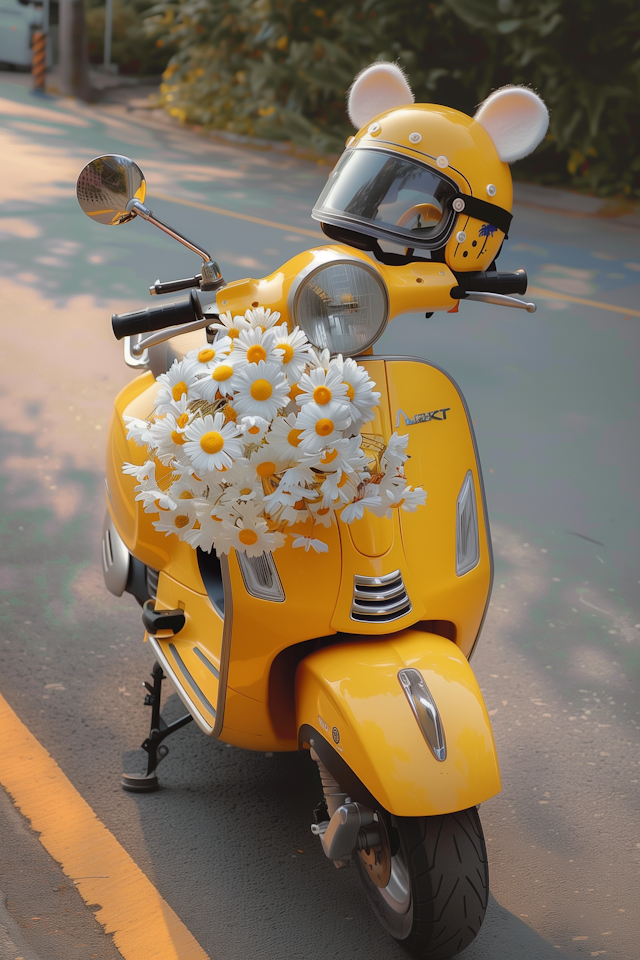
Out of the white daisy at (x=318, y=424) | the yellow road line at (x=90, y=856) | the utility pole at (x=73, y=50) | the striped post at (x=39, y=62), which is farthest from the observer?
the striped post at (x=39, y=62)

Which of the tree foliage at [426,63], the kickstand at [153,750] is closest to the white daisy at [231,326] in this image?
the kickstand at [153,750]

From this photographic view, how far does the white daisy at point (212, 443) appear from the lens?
1924mm

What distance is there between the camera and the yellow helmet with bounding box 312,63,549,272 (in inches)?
96.9

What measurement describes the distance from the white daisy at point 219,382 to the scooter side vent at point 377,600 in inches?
22.0

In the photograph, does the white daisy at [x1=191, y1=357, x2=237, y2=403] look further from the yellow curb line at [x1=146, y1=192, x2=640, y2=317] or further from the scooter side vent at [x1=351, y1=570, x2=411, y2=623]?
the yellow curb line at [x1=146, y1=192, x2=640, y2=317]

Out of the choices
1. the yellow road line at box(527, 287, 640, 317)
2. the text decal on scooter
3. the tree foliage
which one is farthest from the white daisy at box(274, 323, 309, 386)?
the tree foliage

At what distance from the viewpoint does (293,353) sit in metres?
1.99

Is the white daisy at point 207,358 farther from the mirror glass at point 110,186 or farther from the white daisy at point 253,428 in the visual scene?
the mirror glass at point 110,186

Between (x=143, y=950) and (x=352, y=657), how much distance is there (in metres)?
0.87

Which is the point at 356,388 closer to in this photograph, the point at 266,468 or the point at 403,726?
the point at 266,468

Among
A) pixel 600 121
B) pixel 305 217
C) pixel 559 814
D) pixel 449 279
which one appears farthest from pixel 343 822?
pixel 600 121

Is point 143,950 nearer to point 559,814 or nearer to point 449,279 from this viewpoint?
point 559,814

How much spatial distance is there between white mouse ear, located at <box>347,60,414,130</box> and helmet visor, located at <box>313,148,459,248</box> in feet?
1.29

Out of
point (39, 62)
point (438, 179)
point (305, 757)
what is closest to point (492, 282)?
point (438, 179)
